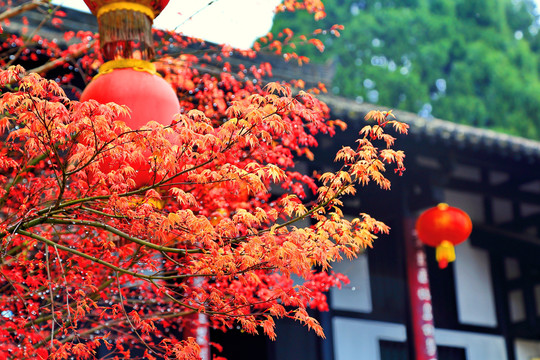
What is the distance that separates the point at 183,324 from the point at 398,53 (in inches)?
719

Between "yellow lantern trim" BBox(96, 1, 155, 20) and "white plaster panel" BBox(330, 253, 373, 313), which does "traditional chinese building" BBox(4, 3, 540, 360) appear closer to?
"white plaster panel" BBox(330, 253, 373, 313)

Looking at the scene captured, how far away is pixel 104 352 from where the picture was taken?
8.54 meters

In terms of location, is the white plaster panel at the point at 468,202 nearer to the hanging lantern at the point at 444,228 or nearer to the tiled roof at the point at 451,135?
the tiled roof at the point at 451,135

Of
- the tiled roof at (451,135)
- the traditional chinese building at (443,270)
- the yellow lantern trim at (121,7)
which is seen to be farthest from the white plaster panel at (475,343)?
the yellow lantern trim at (121,7)

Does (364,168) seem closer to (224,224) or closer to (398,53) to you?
(224,224)

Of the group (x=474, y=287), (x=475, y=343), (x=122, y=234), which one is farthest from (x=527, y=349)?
(x=122, y=234)

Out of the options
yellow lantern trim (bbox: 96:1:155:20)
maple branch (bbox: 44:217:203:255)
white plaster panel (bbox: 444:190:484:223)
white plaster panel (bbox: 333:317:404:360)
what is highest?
white plaster panel (bbox: 444:190:484:223)

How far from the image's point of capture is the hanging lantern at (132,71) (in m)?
4.67

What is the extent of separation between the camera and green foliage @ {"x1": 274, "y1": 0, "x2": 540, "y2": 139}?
23391 millimetres

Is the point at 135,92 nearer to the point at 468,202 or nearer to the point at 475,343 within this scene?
the point at 468,202

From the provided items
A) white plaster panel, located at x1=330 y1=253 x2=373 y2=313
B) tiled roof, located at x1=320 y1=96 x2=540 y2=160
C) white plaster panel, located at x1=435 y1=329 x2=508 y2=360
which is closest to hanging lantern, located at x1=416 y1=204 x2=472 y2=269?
tiled roof, located at x1=320 y1=96 x2=540 y2=160

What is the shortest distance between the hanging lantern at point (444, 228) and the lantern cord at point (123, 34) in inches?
209

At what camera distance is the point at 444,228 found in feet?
30.7

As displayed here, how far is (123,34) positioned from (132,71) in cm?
32
